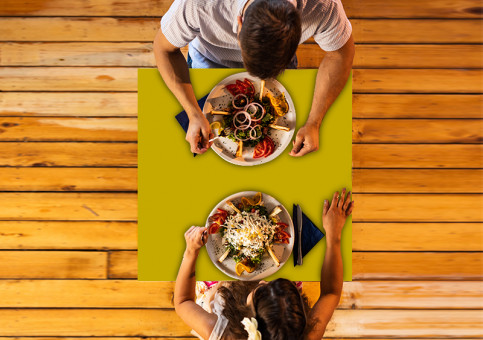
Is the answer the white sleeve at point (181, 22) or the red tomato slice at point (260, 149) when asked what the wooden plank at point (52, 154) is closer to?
the white sleeve at point (181, 22)

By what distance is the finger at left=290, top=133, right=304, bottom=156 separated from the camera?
1.56 m

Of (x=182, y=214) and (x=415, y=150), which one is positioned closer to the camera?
(x=182, y=214)

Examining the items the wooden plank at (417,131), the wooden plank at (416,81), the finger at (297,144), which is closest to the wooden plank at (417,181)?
the wooden plank at (417,131)

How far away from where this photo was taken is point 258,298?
145 cm

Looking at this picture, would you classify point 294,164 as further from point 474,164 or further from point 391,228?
point 474,164

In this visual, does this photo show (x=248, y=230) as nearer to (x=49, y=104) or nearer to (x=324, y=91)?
(x=324, y=91)

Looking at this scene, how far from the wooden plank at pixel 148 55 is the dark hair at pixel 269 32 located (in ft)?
4.47

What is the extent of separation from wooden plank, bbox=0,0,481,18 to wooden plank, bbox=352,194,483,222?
1.24 meters

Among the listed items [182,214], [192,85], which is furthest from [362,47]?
[182,214]

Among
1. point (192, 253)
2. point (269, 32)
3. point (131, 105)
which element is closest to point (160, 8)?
point (131, 105)

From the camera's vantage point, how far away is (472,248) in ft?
8.17

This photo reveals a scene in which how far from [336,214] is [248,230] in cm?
40

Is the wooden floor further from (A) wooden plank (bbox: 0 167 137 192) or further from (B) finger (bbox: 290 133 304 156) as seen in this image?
(B) finger (bbox: 290 133 304 156)

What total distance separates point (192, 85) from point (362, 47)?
1463 mm
